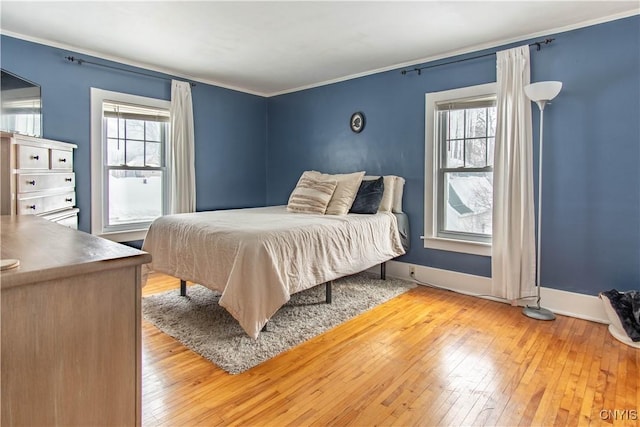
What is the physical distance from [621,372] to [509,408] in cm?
87

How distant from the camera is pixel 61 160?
10.2ft

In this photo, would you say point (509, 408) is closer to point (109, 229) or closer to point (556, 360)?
point (556, 360)

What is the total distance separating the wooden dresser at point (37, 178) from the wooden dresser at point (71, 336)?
6.11 ft

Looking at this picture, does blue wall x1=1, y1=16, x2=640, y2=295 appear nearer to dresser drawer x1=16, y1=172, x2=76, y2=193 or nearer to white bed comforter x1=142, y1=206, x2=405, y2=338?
dresser drawer x1=16, y1=172, x2=76, y2=193

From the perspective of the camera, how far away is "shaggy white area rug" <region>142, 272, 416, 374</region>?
2.31 m

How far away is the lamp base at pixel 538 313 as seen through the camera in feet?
9.52

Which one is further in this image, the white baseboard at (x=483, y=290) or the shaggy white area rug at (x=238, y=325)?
the white baseboard at (x=483, y=290)

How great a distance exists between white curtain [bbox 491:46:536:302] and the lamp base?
14 centimetres

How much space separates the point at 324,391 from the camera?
1.90 metres

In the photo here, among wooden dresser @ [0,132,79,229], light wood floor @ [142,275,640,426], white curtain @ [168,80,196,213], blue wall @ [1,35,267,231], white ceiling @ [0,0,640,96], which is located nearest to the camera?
light wood floor @ [142,275,640,426]

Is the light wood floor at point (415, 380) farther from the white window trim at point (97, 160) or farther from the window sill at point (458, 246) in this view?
the white window trim at point (97, 160)

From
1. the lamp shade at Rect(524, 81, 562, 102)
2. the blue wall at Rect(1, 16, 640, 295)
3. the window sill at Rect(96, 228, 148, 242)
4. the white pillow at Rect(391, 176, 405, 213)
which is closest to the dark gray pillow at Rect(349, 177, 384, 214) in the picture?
the white pillow at Rect(391, 176, 405, 213)

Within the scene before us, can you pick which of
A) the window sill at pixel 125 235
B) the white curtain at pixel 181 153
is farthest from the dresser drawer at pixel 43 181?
the white curtain at pixel 181 153

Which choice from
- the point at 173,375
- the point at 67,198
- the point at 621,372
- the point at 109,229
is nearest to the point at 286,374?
the point at 173,375
